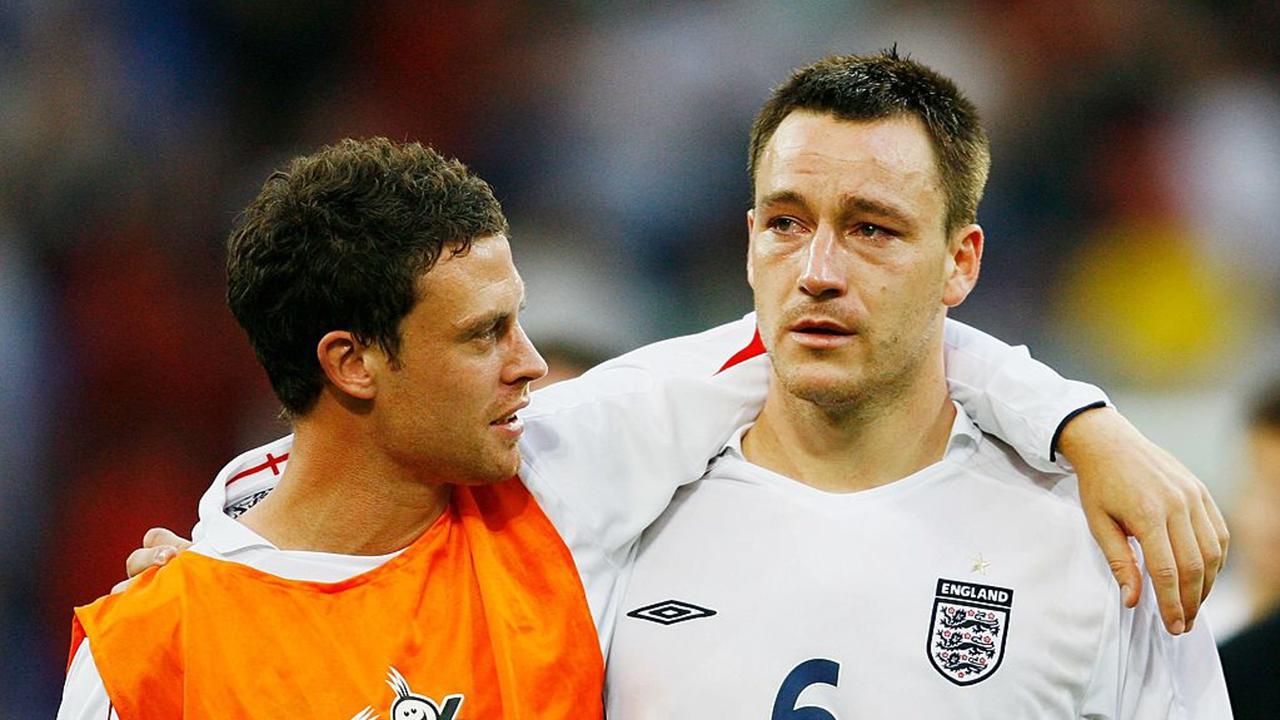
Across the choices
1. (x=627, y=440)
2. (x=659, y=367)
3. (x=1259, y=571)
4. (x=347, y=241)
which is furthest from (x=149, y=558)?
(x=1259, y=571)

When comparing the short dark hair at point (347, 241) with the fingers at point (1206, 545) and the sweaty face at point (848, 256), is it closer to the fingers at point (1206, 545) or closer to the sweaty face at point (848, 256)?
the sweaty face at point (848, 256)

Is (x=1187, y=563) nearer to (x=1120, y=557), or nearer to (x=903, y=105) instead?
(x=1120, y=557)

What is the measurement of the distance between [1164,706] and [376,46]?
3.77 m

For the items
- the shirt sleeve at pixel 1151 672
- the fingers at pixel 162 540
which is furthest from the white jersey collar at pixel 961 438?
the fingers at pixel 162 540

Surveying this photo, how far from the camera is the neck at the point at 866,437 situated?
7.67 ft

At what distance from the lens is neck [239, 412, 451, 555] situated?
2141 mm

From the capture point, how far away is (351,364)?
7.20 ft

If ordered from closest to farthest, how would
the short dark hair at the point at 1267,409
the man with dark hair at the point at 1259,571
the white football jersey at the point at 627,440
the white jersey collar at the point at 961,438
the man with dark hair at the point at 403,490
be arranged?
the man with dark hair at the point at 403,490 → the white football jersey at the point at 627,440 → the white jersey collar at the point at 961,438 → the man with dark hair at the point at 1259,571 → the short dark hair at the point at 1267,409

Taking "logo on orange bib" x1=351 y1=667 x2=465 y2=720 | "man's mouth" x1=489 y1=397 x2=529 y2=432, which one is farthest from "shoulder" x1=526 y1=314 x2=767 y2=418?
"logo on orange bib" x1=351 y1=667 x2=465 y2=720

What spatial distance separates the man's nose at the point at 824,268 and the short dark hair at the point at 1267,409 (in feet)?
8.73

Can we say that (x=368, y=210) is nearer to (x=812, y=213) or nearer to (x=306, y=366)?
(x=306, y=366)

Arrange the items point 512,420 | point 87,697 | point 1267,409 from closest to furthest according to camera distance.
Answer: point 87,697
point 512,420
point 1267,409

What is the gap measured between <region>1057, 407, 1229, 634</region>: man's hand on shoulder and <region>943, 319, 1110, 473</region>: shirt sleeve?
0.04 m

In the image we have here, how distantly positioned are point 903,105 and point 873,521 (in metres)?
0.69
